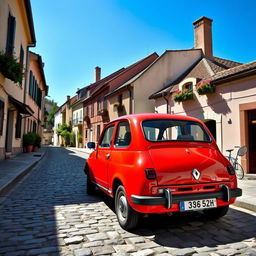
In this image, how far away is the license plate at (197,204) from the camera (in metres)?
2.87

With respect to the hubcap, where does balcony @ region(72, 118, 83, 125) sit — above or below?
above

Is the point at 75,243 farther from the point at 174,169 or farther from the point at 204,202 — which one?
the point at 204,202

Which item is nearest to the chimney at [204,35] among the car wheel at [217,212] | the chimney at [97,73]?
the car wheel at [217,212]

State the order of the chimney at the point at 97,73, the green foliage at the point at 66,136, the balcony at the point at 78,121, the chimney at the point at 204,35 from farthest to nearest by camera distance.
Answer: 1. the green foliage at the point at 66,136
2. the chimney at the point at 97,73
3. the balcony at the point at 78,121
4. the chimney at the point at 204,35

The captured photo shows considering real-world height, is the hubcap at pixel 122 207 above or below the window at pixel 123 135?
below

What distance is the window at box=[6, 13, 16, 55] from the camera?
10.3 meters

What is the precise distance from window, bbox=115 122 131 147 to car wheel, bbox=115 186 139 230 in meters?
0.72

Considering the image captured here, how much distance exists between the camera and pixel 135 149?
10.5ft

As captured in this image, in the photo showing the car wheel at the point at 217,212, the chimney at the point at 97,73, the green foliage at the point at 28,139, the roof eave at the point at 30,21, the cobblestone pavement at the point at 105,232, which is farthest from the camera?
the chimney at the point at 97,73

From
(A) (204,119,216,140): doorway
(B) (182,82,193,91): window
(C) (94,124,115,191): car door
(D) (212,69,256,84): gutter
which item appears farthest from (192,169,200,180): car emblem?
(B) (182,82,193,91): window

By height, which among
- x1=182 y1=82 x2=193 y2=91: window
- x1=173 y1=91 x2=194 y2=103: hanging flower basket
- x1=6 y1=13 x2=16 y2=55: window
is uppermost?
x1=6 y1=13 x2=16 y2=55: window

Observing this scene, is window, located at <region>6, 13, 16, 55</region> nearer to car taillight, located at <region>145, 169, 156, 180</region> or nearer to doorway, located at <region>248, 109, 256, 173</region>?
car taillight, located at <region>145, 169, 156, 180</region>

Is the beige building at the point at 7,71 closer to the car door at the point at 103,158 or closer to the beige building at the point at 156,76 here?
the car door at the point at 103,158

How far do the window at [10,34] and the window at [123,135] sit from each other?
8.95 m
